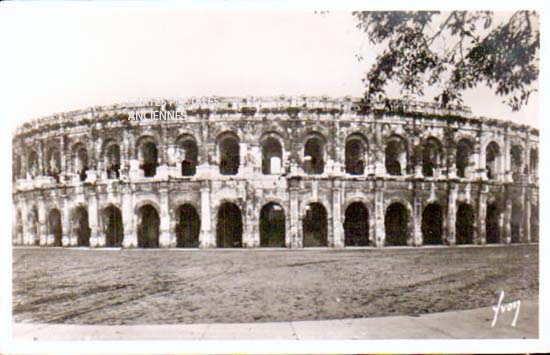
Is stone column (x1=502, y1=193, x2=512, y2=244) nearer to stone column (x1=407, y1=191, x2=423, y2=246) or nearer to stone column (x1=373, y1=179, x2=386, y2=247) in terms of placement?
stone column (x1=407, y1=191, x2=423, y2=246)

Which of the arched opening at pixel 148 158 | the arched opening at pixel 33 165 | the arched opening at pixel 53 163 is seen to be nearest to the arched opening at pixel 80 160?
the arched opening at pixel 53 163

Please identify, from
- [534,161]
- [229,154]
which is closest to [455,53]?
[534,161]

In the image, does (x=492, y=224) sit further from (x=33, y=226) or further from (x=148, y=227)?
(x=33, y=226)

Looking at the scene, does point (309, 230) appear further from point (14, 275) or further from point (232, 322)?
point (14, 275)

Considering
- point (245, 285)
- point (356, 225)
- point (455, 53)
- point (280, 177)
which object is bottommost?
point (245, 285)

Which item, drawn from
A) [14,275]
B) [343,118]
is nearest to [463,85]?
[343,118]

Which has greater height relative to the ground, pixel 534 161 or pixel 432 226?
pixel 534 161
